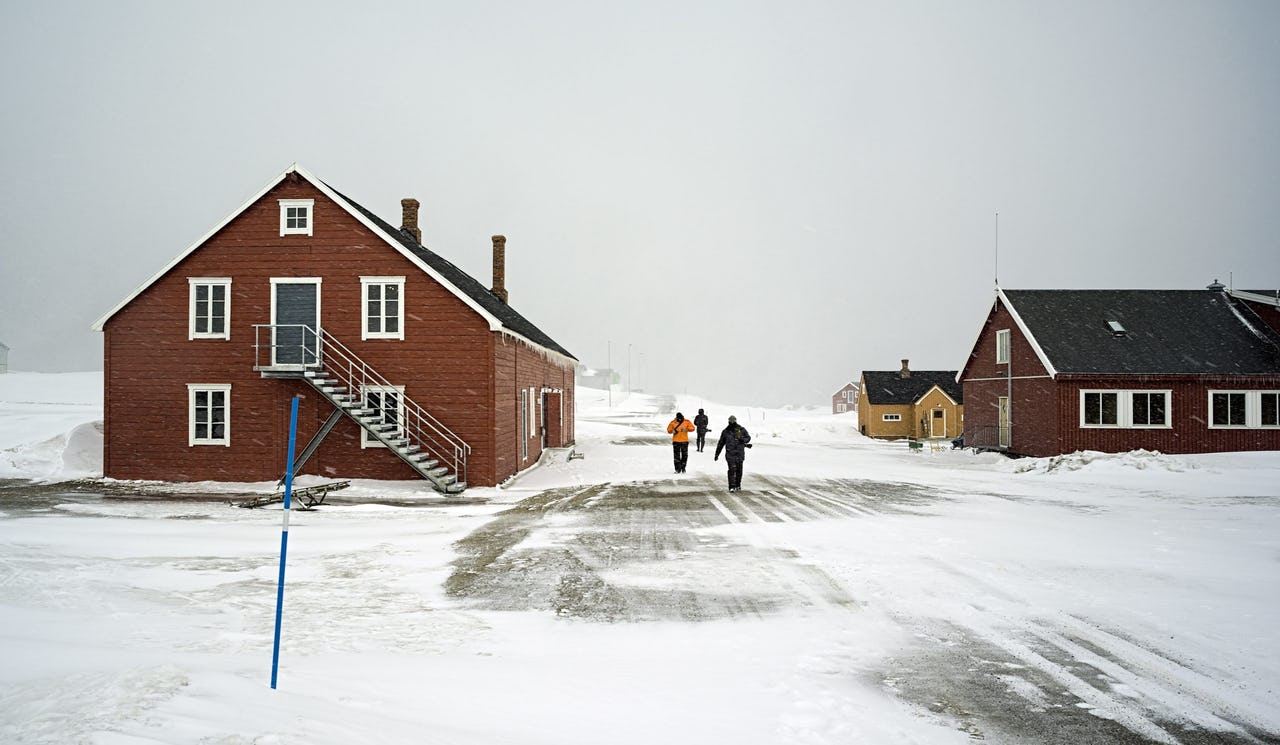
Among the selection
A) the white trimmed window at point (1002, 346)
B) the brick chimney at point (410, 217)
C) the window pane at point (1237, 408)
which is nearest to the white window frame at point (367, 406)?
the brick chimney at point (410, 217)

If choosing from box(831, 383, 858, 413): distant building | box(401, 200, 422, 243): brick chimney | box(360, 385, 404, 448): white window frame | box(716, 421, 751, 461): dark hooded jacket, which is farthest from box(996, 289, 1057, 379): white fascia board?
box(831, 383, 858, 413): distant building

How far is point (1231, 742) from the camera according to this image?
16.2 ft

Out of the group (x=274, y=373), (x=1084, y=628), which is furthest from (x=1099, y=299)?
(x=274, y=373)

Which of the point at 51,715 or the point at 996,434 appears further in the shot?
the point at 996,434

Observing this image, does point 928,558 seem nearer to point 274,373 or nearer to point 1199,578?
point 1199,578

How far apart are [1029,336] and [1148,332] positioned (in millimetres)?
5285

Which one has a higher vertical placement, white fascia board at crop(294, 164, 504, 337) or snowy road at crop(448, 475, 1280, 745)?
white fascia board at crop(294, 164, 504, 337)

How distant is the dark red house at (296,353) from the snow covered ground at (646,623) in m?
4.16

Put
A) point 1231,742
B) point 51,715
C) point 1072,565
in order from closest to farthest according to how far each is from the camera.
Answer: point 51,715
point 1231,742
point 1072,565

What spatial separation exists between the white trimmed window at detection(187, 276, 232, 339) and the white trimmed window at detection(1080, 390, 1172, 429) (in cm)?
2989

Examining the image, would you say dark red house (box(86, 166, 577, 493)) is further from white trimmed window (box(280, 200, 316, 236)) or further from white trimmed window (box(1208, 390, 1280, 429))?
white trimmed window (box(1208, 390, 1280, 429))

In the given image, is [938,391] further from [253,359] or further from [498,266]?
[253,359]

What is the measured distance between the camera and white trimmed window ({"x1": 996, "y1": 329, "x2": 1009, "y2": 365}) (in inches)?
1305

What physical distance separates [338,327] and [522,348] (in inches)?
240
